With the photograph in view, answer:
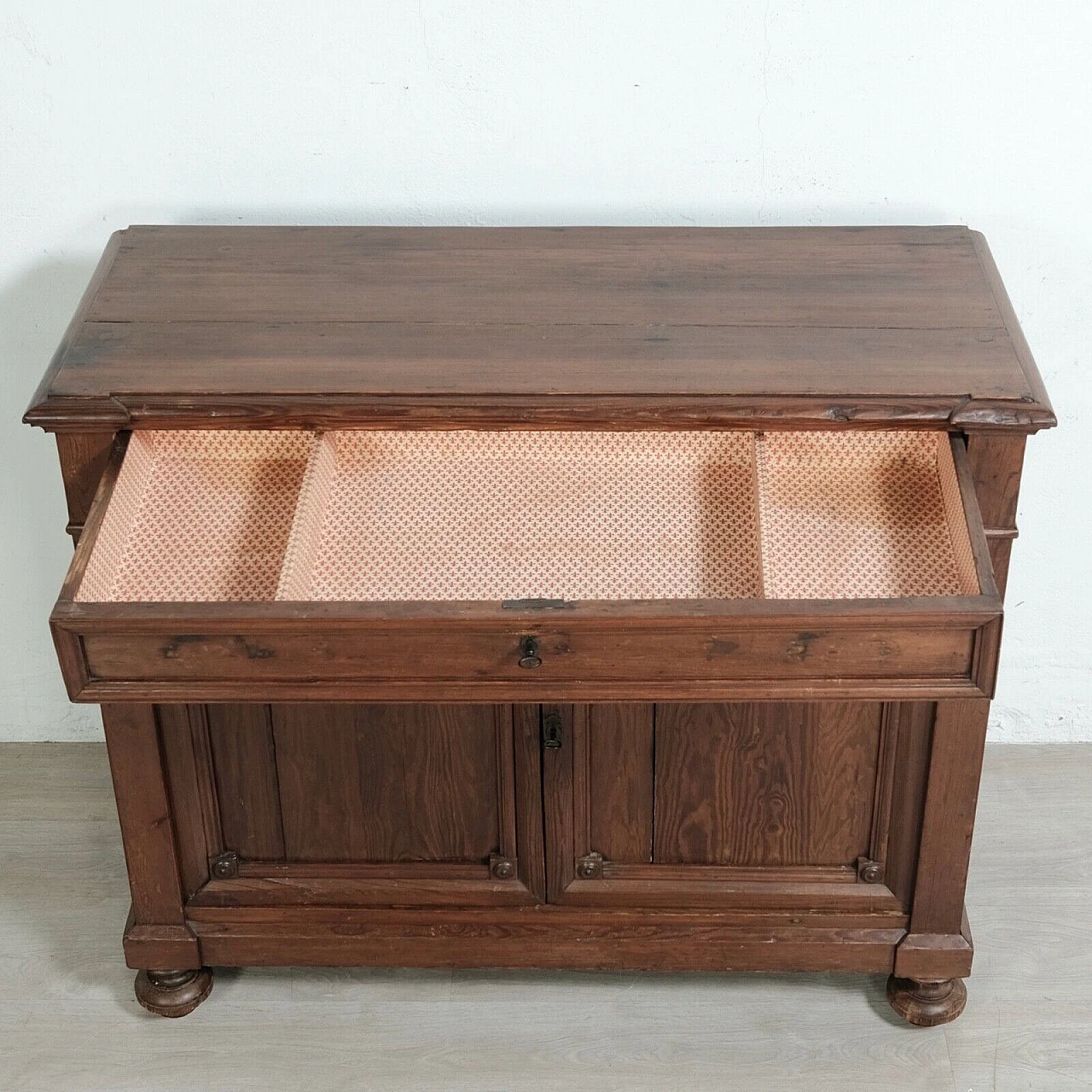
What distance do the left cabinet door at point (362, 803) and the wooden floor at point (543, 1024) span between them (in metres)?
0.22

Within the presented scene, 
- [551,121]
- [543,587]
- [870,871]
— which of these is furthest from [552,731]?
[551,121]

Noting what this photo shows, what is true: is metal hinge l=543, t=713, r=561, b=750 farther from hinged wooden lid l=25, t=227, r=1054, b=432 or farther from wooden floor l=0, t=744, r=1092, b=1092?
wooden floor l=0, t=744, r=1092, b=1092

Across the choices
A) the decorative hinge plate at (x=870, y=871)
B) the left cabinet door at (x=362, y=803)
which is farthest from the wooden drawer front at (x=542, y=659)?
the decorative hinge plate at (x=870, y=871)

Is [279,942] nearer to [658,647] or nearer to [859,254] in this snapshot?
[658,647]

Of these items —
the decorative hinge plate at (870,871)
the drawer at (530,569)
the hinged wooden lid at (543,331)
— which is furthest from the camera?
the decorative hinge plate at (870,871)

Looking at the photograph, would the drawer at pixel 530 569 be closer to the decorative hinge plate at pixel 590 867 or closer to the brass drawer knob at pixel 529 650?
the brass drawer knob at pixel 529 650

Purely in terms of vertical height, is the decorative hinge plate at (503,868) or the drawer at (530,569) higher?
the drawer at (530,569)

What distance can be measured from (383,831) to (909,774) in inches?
29.9

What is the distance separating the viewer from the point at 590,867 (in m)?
2.20

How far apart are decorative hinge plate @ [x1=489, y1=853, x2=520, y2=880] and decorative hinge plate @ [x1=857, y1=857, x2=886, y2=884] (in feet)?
1.64

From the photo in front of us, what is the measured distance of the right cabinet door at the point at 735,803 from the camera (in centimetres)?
208

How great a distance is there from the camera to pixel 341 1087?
7.25ft

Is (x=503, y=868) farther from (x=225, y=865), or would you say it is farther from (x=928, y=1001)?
(x=928, y=1001)

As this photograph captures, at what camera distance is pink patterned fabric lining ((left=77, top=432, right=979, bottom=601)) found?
1.96 metres
